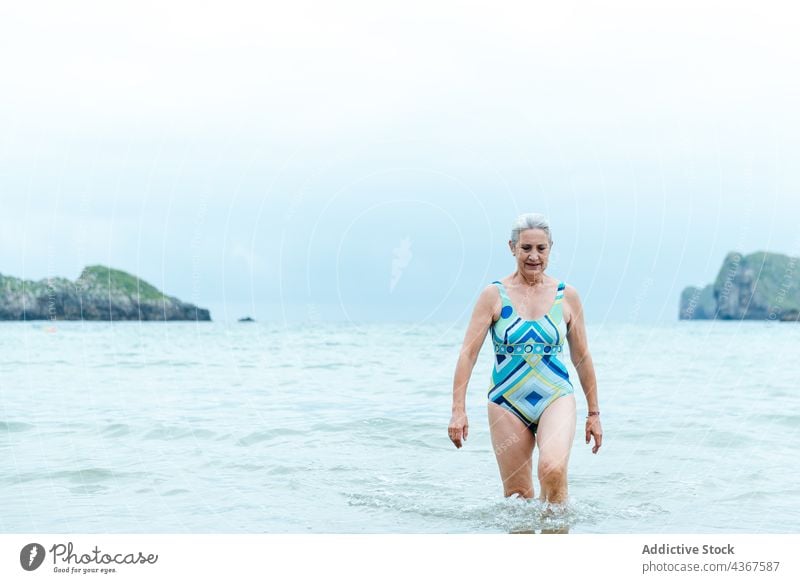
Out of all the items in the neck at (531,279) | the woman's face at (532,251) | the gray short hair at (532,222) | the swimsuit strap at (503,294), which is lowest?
the swimsuit strap at (503,294)

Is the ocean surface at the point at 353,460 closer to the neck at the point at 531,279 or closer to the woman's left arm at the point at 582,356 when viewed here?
the woman's left arm at the point at 582,356

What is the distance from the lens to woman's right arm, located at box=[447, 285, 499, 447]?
23.3 ft

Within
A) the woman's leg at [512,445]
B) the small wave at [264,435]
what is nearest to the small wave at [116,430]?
the small wave at [264,435]

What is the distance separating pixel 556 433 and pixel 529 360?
0.65m

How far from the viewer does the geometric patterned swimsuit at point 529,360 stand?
7355mm

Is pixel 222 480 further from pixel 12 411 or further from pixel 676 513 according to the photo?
pixel 12 411

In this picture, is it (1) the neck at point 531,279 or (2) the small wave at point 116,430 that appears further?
(2) the small wave at point 116,430

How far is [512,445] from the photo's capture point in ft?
24.7

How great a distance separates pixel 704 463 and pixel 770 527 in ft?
11.6

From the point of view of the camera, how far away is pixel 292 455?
470 inches
